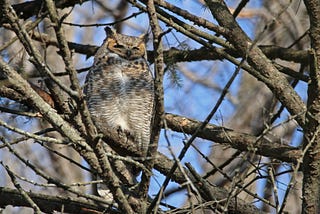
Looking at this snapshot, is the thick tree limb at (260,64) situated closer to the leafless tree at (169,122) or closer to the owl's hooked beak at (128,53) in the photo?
the leafless tree at (169,122)

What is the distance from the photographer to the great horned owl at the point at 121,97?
486 cm

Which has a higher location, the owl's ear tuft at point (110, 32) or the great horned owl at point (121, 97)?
the owl's ear tuft at point (110, 32)

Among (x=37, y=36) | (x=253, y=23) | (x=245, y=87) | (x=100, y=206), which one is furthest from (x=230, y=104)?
(x=100, y=206)

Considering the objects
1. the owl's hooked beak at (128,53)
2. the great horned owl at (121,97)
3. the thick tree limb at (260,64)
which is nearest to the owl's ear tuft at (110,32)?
the owl's hooked beak at (128,53)

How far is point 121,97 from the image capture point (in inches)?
192

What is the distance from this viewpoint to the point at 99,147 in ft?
8.61

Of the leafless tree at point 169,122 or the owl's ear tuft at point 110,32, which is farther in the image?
the owl's ear tuft at point 110,32

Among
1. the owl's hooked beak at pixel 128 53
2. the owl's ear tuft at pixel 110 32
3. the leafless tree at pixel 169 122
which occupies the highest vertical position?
the owl's ear tuft at pixel 110 32

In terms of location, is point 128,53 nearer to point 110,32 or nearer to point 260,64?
point 110,32

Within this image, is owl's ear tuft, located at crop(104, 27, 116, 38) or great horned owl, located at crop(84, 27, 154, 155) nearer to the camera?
great horned owl, located at crop(84, 27, 154, 155)

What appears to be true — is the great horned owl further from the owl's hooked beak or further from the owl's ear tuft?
the owl's ear tuft

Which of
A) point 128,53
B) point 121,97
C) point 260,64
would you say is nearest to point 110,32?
point 128,53

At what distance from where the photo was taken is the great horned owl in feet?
15.9

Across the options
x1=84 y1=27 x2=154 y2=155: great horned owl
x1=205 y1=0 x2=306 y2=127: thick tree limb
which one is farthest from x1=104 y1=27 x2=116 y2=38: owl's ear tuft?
x1=205 y1=0 x2=306 y2=127: thick tree limb
